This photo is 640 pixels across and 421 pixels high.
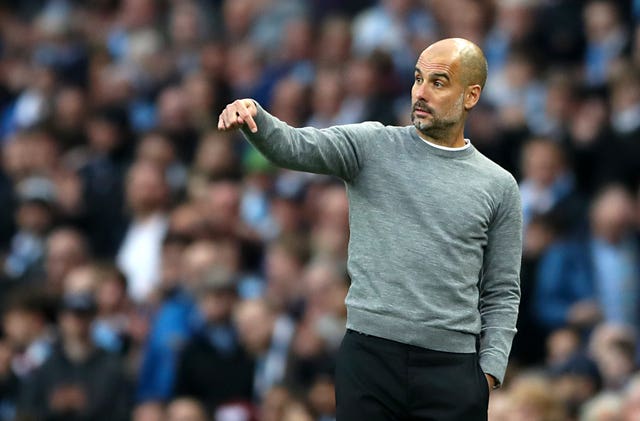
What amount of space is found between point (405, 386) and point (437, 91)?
40.4 inches

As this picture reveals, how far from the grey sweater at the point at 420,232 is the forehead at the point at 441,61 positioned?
0.27 m

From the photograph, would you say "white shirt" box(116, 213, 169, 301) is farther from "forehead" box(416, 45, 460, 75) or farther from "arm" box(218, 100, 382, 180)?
"forehead" box(416, 45, 460, 75)

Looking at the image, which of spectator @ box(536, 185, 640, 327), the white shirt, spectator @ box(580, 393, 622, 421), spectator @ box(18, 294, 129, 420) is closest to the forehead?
spectator @ box(580, 393, 622, 421)

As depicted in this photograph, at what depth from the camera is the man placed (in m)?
5.14

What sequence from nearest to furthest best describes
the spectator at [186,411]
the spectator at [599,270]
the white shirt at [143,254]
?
the spectator at [186,411] < the spectator at [599,270] < the white shirt at [143,254]

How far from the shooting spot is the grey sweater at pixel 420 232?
5.14 metres

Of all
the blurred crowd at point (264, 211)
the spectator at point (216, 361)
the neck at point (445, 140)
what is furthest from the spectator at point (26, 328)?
the neck at point (445, 140)

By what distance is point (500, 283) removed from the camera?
5.35m

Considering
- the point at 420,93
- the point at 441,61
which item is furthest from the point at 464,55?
the point at 420,93

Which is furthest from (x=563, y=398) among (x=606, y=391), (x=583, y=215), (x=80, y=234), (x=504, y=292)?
(x=80, y=234)

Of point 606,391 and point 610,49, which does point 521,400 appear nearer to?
point 606,391

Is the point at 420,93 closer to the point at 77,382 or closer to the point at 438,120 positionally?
the point at 438,120

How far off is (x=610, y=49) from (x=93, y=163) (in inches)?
174

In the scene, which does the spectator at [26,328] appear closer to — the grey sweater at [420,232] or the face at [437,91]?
the grey sweater at [420,232]
